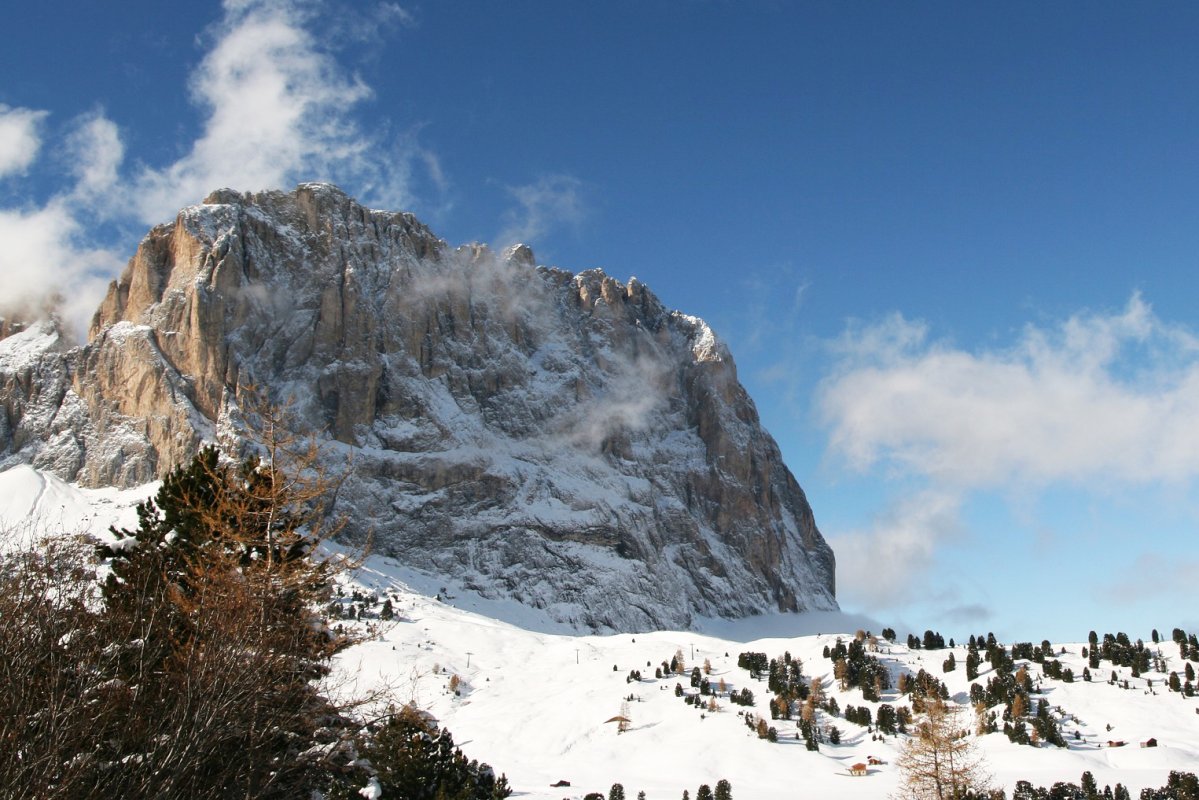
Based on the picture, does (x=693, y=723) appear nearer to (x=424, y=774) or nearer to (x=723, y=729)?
(x=723, y=729)

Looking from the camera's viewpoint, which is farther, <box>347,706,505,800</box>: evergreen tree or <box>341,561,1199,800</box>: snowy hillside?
<box>341,561,1199,800</box>: snowy hillside

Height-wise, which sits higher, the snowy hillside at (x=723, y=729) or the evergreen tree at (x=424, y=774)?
the snowy hillside at (x=723, y=729)

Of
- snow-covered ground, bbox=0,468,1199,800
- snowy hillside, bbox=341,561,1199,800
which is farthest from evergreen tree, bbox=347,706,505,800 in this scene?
snowy hillside, bbox=341,561,1199,800

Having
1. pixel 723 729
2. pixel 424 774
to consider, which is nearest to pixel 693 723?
pixel 723 729

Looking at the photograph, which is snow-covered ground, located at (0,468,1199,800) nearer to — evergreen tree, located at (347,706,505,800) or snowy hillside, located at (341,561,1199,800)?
snowy hillside, located at (341,561,1199,800)

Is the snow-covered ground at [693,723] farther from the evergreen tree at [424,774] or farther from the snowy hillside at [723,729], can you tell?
the evergreen tree at [424,774]

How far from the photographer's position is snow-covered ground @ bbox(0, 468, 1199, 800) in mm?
68938

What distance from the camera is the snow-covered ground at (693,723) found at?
68.9 meters

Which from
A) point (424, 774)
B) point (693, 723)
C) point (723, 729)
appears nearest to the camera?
point (424, 774)

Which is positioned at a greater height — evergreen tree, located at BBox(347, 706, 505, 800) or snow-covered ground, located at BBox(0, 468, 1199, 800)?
snow-covered ground, located at BBox(0, 468, 1199, 800)

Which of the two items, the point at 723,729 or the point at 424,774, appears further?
the point at 723,729

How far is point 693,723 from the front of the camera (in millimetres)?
85250

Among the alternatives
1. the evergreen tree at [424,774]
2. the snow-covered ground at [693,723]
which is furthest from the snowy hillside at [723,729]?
the evergreen tree at [424,774]

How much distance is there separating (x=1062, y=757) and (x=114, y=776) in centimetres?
7384
